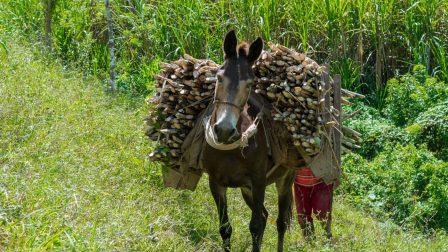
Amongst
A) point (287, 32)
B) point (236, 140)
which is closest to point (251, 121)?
point (236, 140)

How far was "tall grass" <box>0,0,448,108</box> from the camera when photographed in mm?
12422

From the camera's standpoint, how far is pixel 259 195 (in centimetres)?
640

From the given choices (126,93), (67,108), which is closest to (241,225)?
(67,108)

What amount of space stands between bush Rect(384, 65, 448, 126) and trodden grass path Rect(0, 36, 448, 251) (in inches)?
93.2

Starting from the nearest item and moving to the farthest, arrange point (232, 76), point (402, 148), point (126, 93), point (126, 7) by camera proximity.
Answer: point (232, 76)
point (402, 148)
point (126, 93)
point (126, 7)

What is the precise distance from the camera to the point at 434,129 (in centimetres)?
1090

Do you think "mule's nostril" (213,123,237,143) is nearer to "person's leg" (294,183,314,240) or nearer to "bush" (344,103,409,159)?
"person's leg" (294,183,314,240)

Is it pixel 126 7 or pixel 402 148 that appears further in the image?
pixel 126 7

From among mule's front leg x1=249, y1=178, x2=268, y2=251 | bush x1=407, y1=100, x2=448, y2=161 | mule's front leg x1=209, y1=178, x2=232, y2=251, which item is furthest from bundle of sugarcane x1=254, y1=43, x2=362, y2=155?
bush x1=407, y1=100, x2=448, y2=161

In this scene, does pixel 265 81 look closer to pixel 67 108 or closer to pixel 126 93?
pixel 67 108

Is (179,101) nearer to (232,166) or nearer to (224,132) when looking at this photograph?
(232,166)

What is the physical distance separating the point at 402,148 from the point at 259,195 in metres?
4.50

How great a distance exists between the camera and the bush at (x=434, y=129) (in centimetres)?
1072

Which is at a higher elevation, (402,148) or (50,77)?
(50,77)
